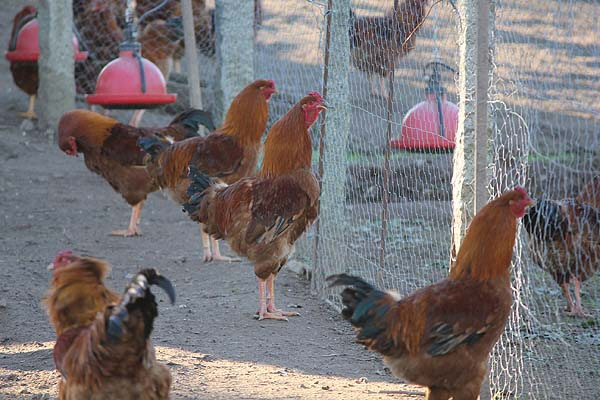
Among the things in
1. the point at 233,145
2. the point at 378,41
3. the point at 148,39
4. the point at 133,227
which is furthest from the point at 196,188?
the point at 148,39

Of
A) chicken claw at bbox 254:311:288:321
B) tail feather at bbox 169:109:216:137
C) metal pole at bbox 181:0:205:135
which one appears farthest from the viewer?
metal pole at bbox 181:0:205:135

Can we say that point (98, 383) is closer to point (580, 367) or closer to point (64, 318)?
point (64, 318)

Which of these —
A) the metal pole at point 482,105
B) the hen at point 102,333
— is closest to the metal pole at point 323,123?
the metal pole at point 482,105

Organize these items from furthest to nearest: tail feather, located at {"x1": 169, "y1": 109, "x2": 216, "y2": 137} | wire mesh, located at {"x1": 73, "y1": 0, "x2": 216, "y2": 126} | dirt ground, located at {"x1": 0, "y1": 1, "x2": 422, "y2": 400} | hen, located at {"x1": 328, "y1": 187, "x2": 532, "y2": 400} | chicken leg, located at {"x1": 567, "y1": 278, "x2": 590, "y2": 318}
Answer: wire mesh, located at {"x1": 73, "y1": 0, "x2": 216, "y2": 126} → tail feather, located at {"x1": 169, "y1": 109, "x2": 216, "y2": 137} → chicken leg, located at {"x1": 567, "y1": 278, "x2": 590, "y2": 318} → dirt ground, located at {"x1": 0, "y1": 1, "x2": 422, "y2": 400} → hen, located at {"x1": 328, "y1": 187, "x2": 532, "y2": 400}

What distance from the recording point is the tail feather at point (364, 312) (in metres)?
3.81

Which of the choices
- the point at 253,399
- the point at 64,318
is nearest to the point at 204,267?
the point at 253,399

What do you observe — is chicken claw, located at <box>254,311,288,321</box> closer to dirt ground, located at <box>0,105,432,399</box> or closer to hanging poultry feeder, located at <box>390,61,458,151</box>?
dirt ground, located at <box>0,105,432,399</box>

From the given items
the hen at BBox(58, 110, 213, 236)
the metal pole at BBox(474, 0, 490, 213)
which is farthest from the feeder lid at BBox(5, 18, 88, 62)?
the metal pole at BBox(474, 0, 490, 213)

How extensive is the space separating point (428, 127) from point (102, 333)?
2.40 meters

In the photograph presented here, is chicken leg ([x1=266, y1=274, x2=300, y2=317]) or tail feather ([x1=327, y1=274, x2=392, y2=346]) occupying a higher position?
tail feather ([x1=327, y1=274, x2=392, y2=346])

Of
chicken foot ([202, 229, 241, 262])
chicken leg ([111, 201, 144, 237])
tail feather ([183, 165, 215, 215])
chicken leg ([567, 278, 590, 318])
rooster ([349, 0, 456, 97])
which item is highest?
rooster ([349, 0, 456, 97])

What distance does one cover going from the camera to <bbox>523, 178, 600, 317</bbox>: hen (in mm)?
5918

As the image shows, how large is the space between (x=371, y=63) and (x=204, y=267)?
2.49m

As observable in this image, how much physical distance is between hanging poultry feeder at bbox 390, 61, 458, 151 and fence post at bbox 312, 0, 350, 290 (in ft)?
4.15
